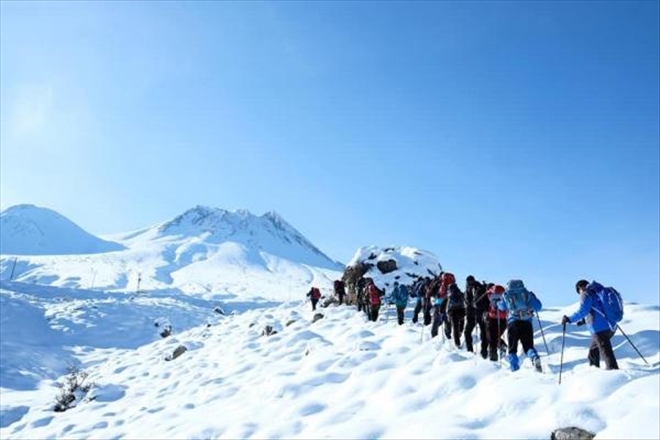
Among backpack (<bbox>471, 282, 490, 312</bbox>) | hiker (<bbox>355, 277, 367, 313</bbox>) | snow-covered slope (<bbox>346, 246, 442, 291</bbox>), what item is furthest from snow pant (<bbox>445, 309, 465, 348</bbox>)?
snow-covered slope (<bbox>346, 246, 442, 291</bbox>)

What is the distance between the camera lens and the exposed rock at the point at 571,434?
578 centimetres

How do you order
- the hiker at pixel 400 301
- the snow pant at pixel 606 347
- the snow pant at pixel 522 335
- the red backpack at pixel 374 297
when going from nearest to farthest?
the snow pant at pixel 606 347
the snow pant at pixel 522 335
the hiker at pixel 400 301
the red backpack at pixel 374 297

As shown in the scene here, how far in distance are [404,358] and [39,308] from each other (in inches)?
1827

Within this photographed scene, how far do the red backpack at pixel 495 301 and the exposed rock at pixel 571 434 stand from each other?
446 cm

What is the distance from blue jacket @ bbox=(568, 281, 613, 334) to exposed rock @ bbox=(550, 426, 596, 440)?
2716 millimetres

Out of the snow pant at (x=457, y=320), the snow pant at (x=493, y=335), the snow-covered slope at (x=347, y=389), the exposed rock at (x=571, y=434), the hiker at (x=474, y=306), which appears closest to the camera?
the exposed rock at (x=571, y=434)

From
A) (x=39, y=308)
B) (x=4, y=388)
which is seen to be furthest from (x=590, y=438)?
(x=39, y=308)

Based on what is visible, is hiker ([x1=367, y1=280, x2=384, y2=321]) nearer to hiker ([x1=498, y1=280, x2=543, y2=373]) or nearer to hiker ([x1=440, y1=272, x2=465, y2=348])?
hiker ([x1=440, y1=272, x2=465, y2=348])

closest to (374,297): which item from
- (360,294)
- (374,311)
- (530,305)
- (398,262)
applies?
(374,311)

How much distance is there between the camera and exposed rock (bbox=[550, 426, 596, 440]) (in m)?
5.78

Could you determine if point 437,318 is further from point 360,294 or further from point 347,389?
point 360,294

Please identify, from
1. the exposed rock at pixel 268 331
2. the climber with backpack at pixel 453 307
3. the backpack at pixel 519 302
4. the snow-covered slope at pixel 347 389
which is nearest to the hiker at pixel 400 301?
the snow-covered slope at pixel 347 389

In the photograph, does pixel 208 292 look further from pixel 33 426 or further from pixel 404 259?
pixel 33 426

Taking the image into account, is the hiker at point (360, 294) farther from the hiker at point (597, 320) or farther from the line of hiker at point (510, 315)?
the hiker at point (597, 320)
